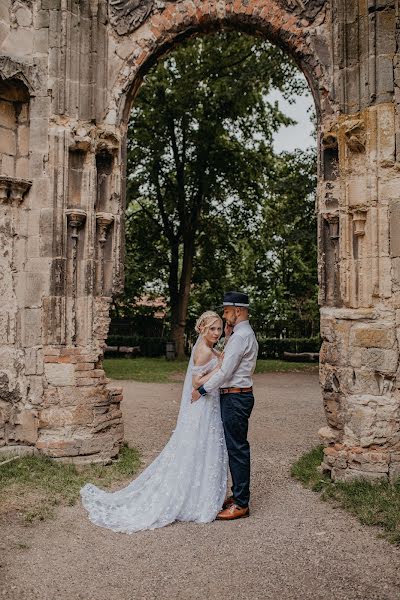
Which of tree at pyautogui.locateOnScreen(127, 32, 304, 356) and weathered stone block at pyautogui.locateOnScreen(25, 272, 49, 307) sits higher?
tree at pyautogui.locateOnScreen(127, 32, 304, 356)

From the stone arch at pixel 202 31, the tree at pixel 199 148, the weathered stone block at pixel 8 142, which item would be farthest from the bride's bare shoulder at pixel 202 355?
the tree at pixel 199 148

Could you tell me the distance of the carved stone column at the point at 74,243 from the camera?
7051 millimetres

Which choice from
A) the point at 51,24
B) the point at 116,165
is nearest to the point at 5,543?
the point at 116,165

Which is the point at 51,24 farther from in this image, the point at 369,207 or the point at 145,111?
the point at 145,111

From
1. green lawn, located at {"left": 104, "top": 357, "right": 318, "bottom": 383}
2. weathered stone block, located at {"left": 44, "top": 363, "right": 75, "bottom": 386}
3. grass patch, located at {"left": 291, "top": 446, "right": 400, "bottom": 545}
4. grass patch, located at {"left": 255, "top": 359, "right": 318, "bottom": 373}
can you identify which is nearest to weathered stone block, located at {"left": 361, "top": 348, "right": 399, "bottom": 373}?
grass patch, located at {"left": 291, "top": 446, "right": 400, "bottom": 545}

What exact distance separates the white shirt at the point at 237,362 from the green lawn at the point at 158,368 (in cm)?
1040

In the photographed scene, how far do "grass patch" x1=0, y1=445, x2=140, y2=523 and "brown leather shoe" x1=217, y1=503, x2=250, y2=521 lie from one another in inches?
59.9

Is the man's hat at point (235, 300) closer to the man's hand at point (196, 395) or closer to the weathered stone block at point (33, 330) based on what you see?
the man's hand at point (196, 395)

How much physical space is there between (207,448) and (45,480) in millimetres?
1998

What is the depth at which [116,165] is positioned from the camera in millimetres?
7430

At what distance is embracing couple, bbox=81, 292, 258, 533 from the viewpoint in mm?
5176

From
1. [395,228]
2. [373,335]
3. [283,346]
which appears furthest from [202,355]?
[283,346]

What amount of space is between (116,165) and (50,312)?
2.13 metres

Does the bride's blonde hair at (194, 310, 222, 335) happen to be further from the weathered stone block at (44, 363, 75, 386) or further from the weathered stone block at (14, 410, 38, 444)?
the weathered stone block at (14, 410, 38, 444)
